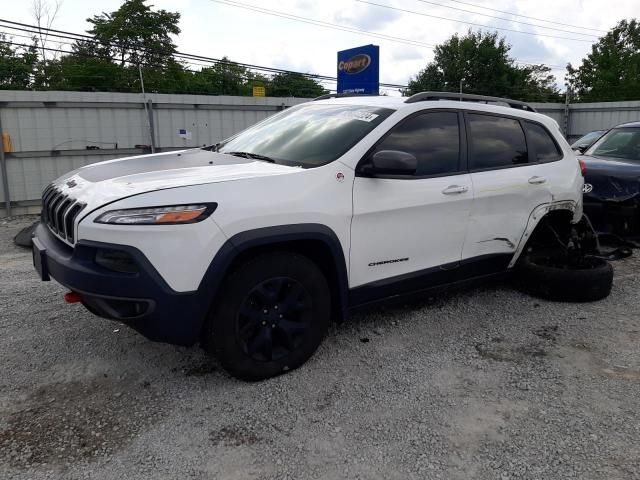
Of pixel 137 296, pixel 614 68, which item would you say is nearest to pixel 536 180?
pixel 137 296

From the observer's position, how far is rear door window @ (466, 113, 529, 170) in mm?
4047

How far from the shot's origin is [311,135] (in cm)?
363

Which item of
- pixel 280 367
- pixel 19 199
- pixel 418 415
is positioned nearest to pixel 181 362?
pixel 280 367

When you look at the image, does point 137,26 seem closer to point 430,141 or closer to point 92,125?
point 92,125

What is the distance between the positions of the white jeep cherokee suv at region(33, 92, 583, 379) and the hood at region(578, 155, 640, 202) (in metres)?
2.07

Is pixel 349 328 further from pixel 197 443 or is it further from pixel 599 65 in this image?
pixel 599 65

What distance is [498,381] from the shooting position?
319 cm

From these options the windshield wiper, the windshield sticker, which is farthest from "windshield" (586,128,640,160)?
the windshield wiper

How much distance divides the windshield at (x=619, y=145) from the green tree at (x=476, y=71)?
42493 mm

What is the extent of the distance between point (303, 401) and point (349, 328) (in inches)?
43.4

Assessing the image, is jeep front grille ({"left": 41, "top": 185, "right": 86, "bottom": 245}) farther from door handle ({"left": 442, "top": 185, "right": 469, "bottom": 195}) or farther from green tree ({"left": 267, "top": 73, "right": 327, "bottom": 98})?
green tree ({"left": 267, "top": 73, "right": 327, "bottom": 98})

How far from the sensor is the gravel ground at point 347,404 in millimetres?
2418

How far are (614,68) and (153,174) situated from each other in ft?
180

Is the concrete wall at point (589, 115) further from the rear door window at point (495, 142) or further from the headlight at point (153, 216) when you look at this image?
the headlight at point (153, 216)
